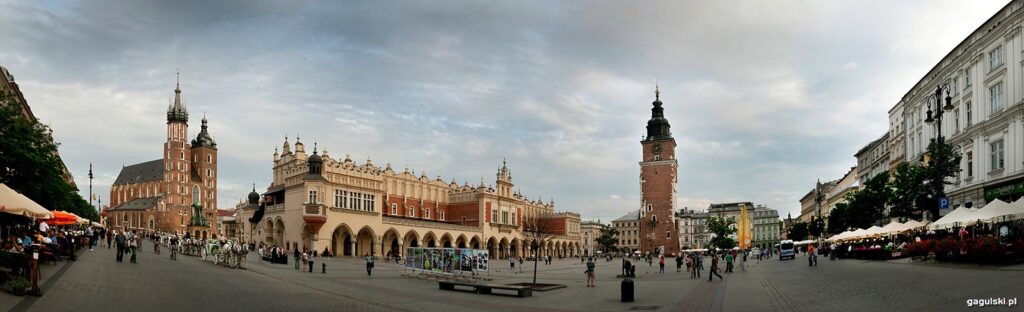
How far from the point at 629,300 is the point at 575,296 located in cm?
293

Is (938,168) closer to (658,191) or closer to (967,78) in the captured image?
(967,78)

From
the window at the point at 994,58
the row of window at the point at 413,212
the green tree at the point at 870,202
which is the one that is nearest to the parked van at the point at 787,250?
the green tree at the point at 870,202

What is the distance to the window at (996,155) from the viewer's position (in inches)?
1340

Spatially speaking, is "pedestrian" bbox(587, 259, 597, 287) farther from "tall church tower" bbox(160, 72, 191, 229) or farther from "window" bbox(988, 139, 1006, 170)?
"tall church tower" bbox(160, 72, 191, 229)

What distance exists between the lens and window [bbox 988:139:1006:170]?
34.0 m

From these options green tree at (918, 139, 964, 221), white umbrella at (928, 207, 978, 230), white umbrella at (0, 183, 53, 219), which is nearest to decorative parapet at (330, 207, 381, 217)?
white umbrella at (0, 183, 53, 219)

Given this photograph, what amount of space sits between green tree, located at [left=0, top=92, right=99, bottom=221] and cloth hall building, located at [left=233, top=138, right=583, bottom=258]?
26.6 metres

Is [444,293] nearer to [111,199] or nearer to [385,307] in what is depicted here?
[385,307]

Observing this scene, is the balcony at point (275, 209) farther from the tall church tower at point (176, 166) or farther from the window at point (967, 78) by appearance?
the tall church tower at point (176, 166)

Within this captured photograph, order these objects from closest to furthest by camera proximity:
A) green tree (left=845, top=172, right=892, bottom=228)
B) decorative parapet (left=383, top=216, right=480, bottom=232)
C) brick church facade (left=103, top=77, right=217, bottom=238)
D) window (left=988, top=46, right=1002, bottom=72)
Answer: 1. window (left=988, top=46, right=1002, bottom=72)
2. green tree (left=845, top=172, right=892, bottom=228)
3. decorative parapet (left=383, top=216, right=480, bottom=232)
4. brick church facade (left=103, top=77, right=217, bottom=238)

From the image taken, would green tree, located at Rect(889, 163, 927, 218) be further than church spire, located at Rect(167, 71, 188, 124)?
No

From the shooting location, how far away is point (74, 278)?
21125 millimetres

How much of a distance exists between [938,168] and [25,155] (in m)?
37.8

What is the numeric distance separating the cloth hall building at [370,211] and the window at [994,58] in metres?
43.2
